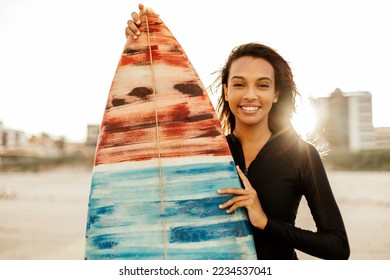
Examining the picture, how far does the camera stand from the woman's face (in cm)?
154

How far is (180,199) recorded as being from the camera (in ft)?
5.68

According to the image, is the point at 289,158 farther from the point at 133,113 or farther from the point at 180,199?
the point at 133,113

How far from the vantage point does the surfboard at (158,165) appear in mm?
1712

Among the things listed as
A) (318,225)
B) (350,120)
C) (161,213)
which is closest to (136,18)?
(161,213)

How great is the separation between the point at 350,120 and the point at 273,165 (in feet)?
32.7

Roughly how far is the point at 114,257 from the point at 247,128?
70 centimetres

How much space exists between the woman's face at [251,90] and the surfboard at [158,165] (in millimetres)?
189

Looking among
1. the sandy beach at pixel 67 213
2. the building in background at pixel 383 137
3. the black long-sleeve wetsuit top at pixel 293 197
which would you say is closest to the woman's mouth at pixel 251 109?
the black long-sleeve wetsuit top at pixel 293 197

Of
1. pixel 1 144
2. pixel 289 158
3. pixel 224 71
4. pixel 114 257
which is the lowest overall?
pixel 1 144

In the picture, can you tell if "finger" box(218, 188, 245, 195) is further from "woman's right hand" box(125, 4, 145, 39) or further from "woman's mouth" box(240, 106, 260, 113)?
"woman's right hand" box(125, 4, 145, 39)

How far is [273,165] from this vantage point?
1.49 metres

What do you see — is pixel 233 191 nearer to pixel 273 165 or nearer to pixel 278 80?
pixel 273 165

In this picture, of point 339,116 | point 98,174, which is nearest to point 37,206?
point 339,116

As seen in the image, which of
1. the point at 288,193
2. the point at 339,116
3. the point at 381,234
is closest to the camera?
the point at 288,193
